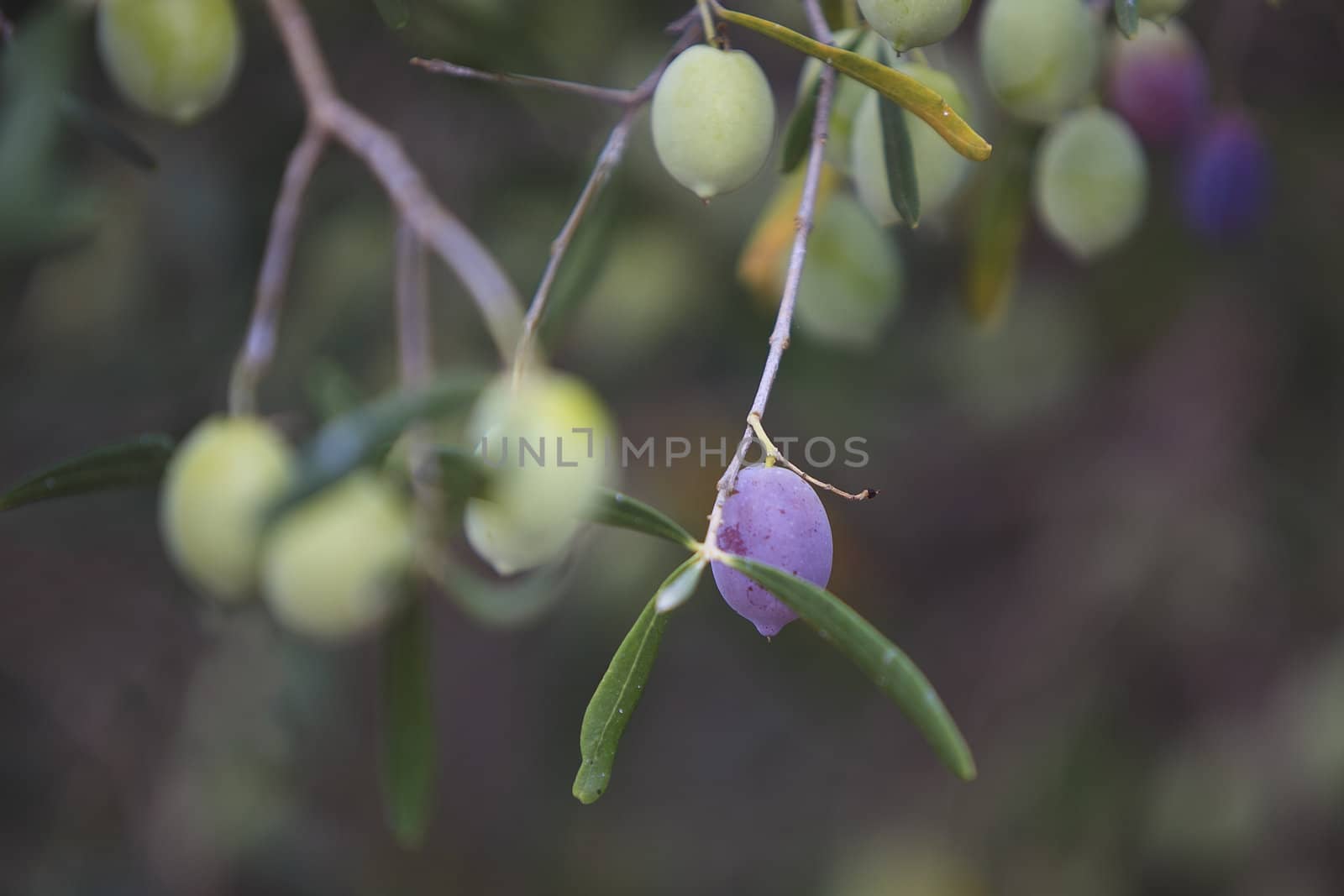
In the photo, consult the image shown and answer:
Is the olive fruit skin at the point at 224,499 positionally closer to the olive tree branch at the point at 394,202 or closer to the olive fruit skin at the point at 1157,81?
the olive tree branch at the point at 394,202

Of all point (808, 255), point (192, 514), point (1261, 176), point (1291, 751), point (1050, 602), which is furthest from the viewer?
point (1050, 602)

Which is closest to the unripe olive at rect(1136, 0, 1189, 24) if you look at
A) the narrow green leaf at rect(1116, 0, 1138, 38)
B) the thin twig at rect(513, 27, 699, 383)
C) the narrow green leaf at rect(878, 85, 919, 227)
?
the narrow green leaf at rect(1116, 0, 1138, 38)

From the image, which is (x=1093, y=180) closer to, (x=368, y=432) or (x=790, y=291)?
(x=790, y=291)

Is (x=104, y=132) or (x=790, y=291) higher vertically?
(x=790, y=291)

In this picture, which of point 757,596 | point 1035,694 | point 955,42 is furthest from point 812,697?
point 757,596

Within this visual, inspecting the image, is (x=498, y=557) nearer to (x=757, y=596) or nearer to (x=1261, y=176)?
(x=757, y=596)

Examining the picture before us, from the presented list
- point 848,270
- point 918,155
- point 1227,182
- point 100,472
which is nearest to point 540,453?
point 100,472
